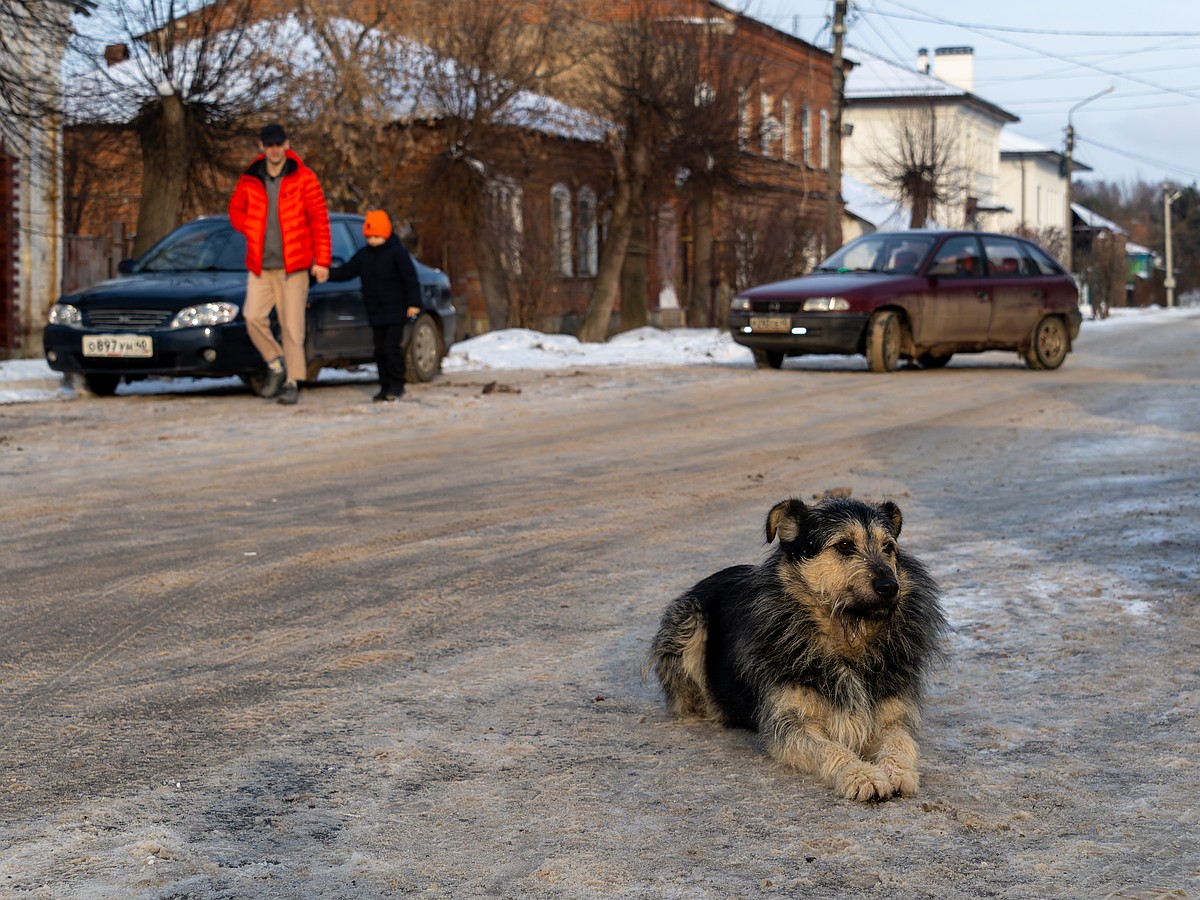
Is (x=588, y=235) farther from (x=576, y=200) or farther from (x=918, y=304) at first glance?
(x=918, y=304)

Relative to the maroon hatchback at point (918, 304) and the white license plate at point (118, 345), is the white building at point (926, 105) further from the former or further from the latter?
the white license plate at point (118, 345)

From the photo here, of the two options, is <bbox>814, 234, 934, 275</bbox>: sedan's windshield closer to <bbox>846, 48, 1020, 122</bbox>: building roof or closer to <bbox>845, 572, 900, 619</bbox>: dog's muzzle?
<bbox>845, 572, 900, 619</bbox>: dog's muzzle

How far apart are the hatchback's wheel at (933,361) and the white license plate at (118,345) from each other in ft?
37.0

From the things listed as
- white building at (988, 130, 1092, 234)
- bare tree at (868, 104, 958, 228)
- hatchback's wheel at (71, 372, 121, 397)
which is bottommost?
hatchback's wheel at (71, 372, 121, 397)

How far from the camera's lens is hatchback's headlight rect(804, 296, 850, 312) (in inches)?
783

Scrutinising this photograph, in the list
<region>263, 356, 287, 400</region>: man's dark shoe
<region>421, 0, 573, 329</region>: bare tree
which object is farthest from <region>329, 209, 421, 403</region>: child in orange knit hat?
<region>421, 0, 573, 329</region>: bare tree

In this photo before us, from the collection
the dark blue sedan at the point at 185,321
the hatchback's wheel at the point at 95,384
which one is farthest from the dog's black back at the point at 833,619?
the hatchback's wheel at the point at 95,384

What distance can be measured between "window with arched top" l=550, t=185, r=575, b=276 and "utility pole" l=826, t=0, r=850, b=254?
6338mm

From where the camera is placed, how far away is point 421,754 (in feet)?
15.0

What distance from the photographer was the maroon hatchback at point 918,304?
→ 2009 cm

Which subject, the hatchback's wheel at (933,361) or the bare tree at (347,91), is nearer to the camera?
the hatchback's wheel at (933,361)

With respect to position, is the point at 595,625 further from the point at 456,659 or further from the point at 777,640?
the point at 777,640

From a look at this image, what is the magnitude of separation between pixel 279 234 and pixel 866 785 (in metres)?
11.4

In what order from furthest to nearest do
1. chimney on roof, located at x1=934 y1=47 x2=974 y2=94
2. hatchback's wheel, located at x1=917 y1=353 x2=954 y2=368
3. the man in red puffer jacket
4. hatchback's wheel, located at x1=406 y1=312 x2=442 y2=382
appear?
chimney on roof, located at x1=934 y1=47 x2=974 y2=94 < hatchback's wheel, located at x1=917 y1=353 x2=954 y2=368 < hatchback's wheel, located at x1=406 y1=312 x2=442 y2=382 < the man in red puffer jacket
